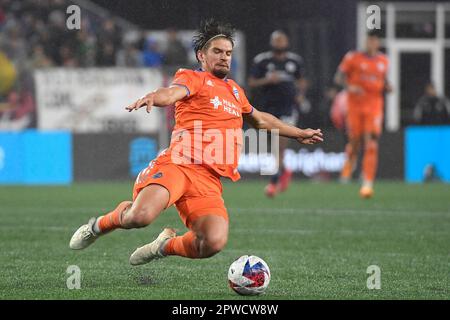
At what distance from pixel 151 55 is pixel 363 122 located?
6587 mm

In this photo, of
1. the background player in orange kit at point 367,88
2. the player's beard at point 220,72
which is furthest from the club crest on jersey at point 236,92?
the background player in orange kit at point 367,88

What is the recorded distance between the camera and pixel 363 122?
15.6m

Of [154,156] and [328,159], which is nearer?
[154,156]

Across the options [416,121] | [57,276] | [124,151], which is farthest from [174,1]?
[57,276]

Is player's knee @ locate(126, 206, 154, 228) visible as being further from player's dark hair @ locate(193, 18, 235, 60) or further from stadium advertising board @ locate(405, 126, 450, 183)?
stadium advertising board @ locate(405, 126, 450, 183)

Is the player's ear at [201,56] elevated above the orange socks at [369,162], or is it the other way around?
the player's ear at [201,56]

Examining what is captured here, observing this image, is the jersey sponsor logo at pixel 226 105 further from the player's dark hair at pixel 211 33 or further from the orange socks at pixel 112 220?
the orange socks at pixel 112 220

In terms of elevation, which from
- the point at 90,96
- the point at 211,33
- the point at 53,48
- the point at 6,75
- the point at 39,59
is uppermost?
the point at 53,48

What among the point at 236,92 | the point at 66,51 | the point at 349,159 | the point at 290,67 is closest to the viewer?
the point at 236,92

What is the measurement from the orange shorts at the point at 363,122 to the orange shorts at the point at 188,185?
28.1ft

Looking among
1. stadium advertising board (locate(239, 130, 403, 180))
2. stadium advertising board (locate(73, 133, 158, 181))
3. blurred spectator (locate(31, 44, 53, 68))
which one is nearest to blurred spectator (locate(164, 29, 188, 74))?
stadium advertising board (locate(73, 133, 158, 181))

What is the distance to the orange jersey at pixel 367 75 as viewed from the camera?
1544 cm

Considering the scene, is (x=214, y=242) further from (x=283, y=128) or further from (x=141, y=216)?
(x=283, y=128)

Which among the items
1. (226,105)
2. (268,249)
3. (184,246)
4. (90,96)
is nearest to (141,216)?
(184,246)
